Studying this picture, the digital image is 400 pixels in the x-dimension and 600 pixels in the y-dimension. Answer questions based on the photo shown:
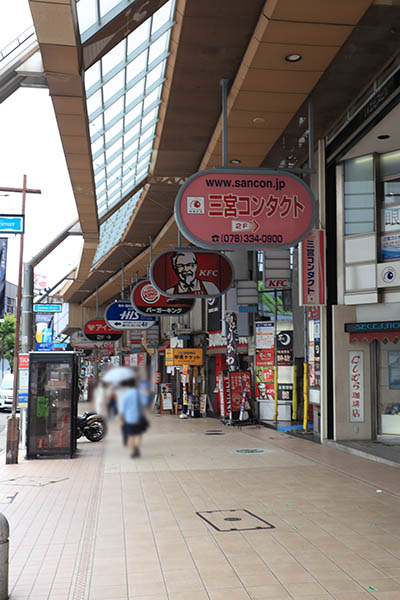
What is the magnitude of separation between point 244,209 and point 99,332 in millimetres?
5740

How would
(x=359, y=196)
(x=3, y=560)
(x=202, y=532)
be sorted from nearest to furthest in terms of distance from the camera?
(x=3, y=560)
(x=202, y=532)
(x=359, y=196)

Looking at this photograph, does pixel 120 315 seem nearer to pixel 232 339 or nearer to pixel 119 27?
pixel 119 27

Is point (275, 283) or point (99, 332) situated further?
point (275, 283)

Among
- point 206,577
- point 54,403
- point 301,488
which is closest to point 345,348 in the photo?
point 301,488

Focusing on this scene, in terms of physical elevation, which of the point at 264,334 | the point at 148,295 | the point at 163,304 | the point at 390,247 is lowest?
the point at 264,334

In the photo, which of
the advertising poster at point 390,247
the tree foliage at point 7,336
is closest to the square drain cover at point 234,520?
the advertising poster at point 390,247

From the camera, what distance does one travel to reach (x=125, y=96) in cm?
1144

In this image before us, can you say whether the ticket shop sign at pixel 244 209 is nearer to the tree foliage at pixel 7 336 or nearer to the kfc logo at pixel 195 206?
the kfc logo at pixel 195 206

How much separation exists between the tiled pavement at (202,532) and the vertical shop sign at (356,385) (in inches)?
92.4

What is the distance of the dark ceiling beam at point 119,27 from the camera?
800 centimetres

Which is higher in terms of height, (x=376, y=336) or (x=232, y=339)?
(x=232, y=339)

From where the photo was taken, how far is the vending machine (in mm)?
16578

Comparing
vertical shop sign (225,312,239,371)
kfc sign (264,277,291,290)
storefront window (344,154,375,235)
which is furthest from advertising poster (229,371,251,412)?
storefront window (344,154,375,235)

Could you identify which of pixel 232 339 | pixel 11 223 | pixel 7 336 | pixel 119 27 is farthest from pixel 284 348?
pixel 7 336
